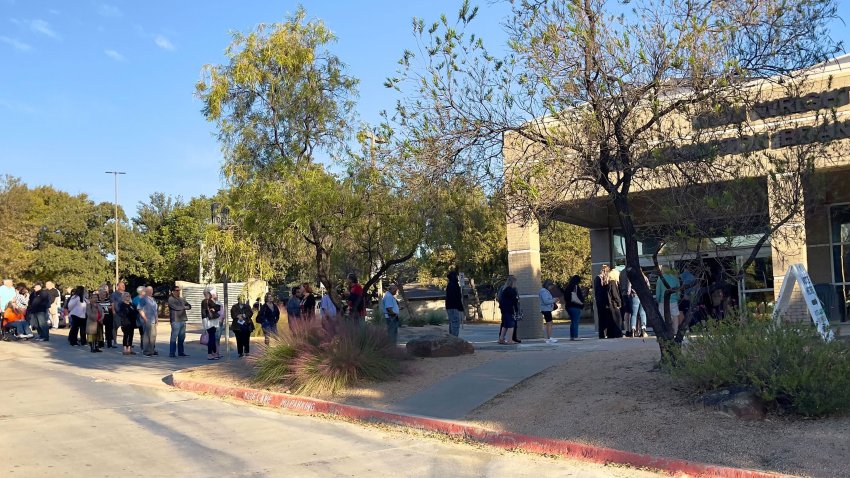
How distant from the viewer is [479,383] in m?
11.2

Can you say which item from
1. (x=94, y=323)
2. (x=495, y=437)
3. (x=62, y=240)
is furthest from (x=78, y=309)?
(x=62, y=240)

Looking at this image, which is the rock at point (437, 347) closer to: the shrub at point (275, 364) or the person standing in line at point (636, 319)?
the shrub at point (275, 364)

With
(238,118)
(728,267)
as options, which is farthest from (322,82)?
(728,267)

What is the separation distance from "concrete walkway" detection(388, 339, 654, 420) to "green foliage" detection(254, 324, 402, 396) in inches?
43.5

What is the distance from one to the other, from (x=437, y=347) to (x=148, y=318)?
7.65 metres

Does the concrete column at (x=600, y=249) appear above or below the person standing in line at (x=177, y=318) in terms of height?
above

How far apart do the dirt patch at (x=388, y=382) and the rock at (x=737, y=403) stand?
4337 millimetres

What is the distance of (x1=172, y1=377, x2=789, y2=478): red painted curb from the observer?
7.06m

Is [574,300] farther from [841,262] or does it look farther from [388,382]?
[841,262]

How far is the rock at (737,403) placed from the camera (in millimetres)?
8008

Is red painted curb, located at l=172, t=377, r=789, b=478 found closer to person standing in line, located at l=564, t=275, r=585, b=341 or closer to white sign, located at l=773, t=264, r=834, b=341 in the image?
white sign, located at l=773, t=264, r=834, b=341

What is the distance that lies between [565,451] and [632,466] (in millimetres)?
805

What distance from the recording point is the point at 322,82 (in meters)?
14.6

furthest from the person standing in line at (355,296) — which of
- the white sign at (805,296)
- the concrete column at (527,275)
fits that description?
the white sign at (805,296)
